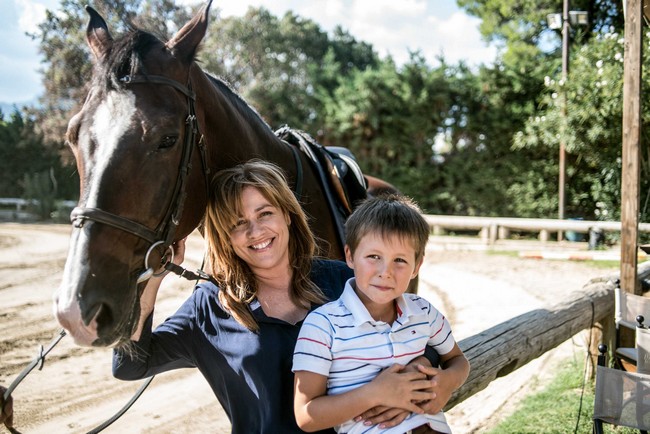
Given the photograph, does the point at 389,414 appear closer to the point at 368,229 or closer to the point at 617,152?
the point at 368,229

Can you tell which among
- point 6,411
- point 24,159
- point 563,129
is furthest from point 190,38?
point 24,159

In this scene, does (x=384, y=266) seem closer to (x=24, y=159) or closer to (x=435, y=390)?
(x=435, y=390)

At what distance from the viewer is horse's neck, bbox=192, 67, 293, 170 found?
6.95 feet

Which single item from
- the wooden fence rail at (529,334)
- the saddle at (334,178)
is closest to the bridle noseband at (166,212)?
the saddle at (334,178)

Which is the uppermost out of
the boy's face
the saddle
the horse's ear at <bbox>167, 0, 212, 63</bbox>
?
the horse's ear at <bbox>167, 0, 212, 63</bbox>

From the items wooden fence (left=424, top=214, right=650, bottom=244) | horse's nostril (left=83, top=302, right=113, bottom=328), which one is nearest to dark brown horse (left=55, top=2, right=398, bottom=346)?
horse's nostril (left=83, top=302, right=113, bottom=328)

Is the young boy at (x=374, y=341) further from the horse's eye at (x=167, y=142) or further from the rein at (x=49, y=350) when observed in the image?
the horse's eye at (x=167, y=142)

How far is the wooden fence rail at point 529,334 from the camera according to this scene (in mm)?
2670

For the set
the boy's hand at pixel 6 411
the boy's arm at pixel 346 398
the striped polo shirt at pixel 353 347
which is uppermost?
the striped polo shirt at pixel 353 347

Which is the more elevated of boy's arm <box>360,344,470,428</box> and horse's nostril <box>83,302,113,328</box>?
horse's nostril <box>83,302,113,328</box>

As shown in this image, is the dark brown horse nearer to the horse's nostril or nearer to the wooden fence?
the horse's nostril

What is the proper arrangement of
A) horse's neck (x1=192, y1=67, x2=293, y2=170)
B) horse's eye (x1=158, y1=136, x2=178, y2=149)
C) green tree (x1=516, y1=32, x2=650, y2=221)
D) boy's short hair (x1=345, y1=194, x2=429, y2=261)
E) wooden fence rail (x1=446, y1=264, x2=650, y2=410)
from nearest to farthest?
boy's short hair (x1=345, y1=194, x2=429, y2=261), horse's eye (x1=158, y1=136, x2=178, y2=149), horse's neck (x1=192, y1=67, x2=293, y2=170), wooden fence rail (x1=446, y1=264, x2=650, y2=410), green tree (x1=516, y1=32, x2=650, y2=221)

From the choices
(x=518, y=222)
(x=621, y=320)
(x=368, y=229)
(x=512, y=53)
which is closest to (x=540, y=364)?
(x=621, y=320)

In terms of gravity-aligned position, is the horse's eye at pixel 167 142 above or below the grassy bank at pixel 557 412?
above
